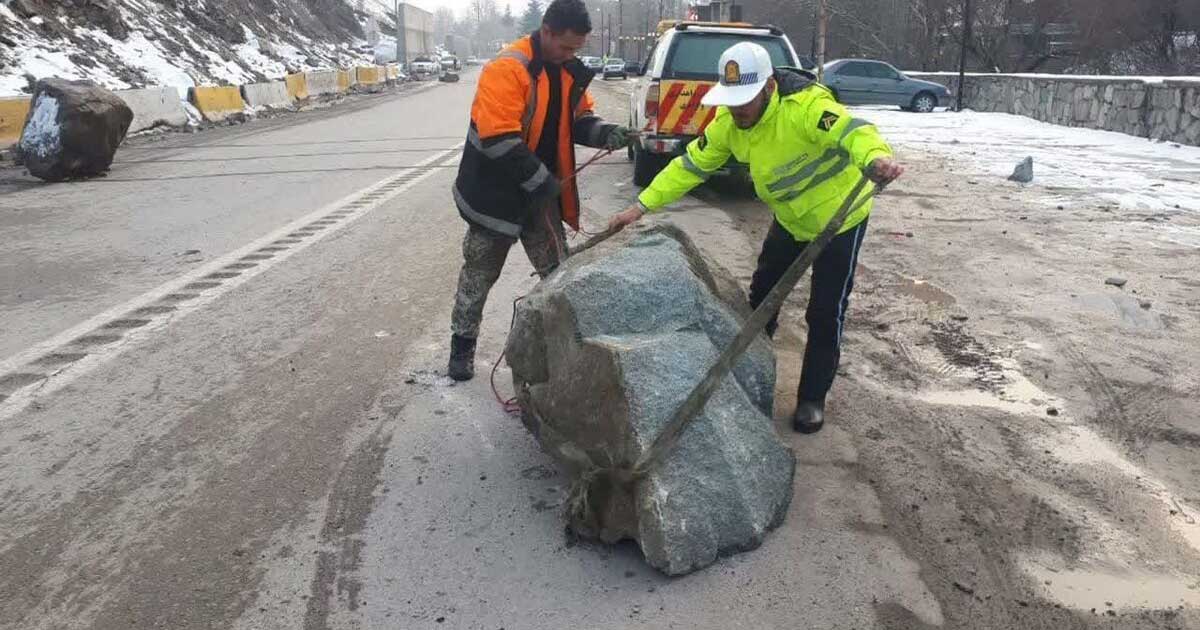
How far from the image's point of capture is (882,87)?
86.0ft

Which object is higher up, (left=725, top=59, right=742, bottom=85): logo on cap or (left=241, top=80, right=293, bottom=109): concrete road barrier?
(left=241, top=80, right=293, bottom=109): concrete road barrier

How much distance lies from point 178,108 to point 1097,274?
59.9 ft

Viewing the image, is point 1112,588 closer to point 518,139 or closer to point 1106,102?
point 518,139

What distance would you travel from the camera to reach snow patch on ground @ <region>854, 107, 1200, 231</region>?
10.1m

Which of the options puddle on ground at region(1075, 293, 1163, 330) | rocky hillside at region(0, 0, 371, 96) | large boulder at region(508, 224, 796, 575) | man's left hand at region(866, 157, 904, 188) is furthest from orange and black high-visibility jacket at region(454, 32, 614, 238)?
rocky hillside at region(0, 0, 371, 96)

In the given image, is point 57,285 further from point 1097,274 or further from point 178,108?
point 178,108

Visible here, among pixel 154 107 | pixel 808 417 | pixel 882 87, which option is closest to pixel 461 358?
pixel 808 417

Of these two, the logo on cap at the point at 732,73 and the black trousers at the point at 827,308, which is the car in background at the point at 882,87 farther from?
the logo on cap at the point at 732,73

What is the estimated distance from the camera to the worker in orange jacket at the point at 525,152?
148 inches

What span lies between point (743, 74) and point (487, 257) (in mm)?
1467

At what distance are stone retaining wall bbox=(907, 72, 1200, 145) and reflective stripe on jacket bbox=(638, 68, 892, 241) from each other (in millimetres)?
13942

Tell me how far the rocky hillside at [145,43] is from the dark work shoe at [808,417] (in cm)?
1744

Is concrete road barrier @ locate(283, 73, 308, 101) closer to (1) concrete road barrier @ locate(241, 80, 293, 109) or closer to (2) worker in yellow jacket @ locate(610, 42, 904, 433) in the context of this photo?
(1) concrete road barrier @ locate(241, 80, 293, 109)

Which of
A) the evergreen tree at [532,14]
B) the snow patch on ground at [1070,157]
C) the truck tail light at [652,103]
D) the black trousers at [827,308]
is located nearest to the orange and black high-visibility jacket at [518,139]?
the black trousers at [827,308]
